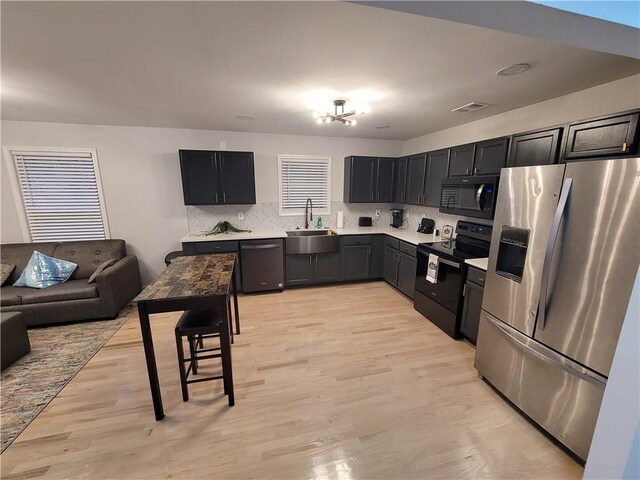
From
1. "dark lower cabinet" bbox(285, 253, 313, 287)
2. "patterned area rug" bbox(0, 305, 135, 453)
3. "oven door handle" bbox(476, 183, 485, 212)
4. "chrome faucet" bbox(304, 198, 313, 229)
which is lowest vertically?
"patterned area rug" bbox(0, 305, 135, 453)

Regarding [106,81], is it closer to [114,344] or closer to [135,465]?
[114,344]

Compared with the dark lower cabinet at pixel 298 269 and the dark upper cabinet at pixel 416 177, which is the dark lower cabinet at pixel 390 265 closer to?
the dark upper cabinet at pixel 416 177

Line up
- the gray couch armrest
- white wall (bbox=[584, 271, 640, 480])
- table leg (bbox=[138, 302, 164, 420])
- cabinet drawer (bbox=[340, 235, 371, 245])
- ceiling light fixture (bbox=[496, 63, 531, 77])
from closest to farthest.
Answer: white wall (bbox=[584, 271, 640, 480]), table leg (bbox=[138, 302, 164, 420]), ceiling light fixture (bbox=[496, 63, 531, 77]), the gray couch armrest, cabinet drawer (bbox=[340, 235, 371, 245])

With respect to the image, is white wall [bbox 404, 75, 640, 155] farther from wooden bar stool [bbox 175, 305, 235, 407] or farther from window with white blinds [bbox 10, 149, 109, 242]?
window with white blinds [bbox 10, 149, 109, 242]

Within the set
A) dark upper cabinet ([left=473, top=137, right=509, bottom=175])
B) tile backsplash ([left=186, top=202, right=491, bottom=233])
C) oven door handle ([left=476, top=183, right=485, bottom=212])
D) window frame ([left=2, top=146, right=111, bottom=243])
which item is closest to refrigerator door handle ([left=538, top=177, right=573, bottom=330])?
dark upper cabinet ([left=473, top=137, right=509, bottom=175])

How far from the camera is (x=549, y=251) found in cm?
155

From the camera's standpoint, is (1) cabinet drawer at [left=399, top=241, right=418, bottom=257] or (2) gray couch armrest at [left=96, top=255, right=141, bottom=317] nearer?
(2) gray couch armrest at [left=96, top=255, right=141, bottom=317]

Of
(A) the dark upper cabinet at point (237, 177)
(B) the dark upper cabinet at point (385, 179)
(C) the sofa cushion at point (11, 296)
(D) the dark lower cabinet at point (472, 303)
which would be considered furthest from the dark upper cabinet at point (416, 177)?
(C) the sofa cushion at point (11, 296)

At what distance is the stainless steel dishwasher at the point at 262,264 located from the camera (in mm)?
3689

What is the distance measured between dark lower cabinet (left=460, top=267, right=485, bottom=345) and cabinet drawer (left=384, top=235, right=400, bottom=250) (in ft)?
4.50

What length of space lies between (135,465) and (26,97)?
131 inches

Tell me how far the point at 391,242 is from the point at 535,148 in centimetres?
215

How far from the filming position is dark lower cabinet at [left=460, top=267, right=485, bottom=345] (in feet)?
7.84

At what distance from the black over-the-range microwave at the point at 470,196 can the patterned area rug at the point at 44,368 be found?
13.4 ft
